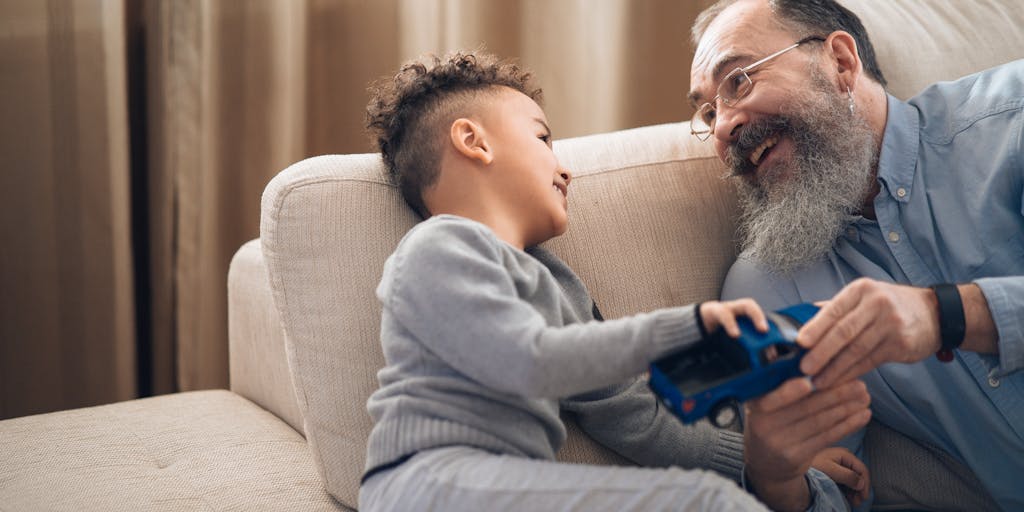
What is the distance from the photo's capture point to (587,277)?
1419 millimetres

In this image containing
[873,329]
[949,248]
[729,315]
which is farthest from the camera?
[949,248]

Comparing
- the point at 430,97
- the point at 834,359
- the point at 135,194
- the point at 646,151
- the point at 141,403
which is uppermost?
the point at 430,97

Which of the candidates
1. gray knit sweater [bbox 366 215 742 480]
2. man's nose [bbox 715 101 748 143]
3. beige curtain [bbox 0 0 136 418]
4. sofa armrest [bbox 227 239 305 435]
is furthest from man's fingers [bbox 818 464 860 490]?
beige curtain [bbox 0 0 136 418]

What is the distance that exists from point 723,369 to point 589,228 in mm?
526

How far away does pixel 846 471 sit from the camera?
131 centimetres

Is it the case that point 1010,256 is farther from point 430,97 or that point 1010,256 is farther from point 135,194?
point 135,194

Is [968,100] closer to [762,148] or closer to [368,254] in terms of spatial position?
[762,148]

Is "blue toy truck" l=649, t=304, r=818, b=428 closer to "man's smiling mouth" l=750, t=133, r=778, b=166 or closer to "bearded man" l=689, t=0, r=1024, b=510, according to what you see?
"bearded man" l=689, t=0, r=1024, b=510

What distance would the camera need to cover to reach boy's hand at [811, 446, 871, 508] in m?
1.31

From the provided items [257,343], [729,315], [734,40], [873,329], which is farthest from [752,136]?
[257,343]

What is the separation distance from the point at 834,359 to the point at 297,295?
0.71 meters

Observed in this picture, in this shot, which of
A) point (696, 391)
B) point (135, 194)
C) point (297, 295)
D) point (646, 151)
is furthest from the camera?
point (135, 194)

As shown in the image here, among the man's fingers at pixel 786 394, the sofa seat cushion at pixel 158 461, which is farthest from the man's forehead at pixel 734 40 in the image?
the sofa seat cushion at pixel 158 461

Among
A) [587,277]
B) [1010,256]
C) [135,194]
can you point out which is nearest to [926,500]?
[1010,256]
